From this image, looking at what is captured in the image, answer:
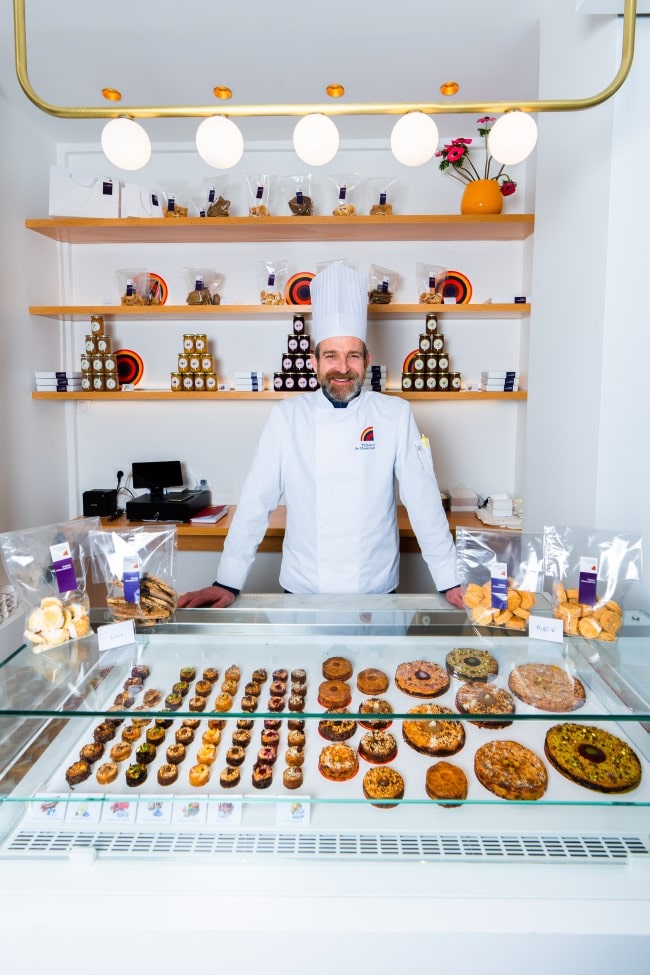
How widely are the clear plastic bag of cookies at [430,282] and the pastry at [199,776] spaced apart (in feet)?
Result: 8.48

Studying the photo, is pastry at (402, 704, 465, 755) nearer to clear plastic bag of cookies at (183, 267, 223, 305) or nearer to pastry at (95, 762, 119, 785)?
pastry at (95, 762, 119, 785)

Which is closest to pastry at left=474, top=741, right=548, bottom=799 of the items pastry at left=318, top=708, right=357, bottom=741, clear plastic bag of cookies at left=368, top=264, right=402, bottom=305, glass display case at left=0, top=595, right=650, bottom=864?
glass display case at left=0, top=595, right=650, bottom=864

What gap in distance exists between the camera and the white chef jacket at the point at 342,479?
2.10 meters

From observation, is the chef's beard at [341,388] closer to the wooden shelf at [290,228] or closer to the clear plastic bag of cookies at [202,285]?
the wooden shelf at [290,228]

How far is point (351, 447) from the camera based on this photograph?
212 centimetres

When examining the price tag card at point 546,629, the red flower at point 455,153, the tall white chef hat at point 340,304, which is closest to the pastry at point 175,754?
the price tag card at point 546,629

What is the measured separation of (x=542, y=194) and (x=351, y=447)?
3.90 ft

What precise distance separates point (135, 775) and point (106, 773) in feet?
0.17

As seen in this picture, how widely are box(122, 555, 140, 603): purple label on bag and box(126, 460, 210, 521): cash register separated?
1.84 metres

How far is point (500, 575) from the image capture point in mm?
1290

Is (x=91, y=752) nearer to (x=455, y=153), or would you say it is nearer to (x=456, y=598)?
(x=456, y=598)

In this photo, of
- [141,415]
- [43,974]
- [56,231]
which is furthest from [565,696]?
[56,231]

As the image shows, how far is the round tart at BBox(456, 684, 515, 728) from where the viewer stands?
1.01 meters

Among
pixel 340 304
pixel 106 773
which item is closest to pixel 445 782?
pixel 106 773
